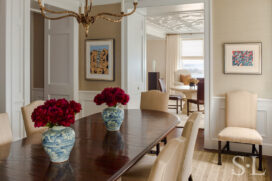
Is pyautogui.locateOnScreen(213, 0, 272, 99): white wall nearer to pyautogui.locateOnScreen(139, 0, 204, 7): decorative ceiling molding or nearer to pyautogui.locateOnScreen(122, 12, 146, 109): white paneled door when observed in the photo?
pyautogui.locateOnScreen(139, 0, 204, 7): decorative ceiling molding

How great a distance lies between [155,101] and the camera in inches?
152

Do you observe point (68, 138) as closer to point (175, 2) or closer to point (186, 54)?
point (175, 2)

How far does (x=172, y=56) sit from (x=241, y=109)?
7.05 meters

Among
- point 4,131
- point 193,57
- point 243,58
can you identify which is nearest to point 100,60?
point 243,58

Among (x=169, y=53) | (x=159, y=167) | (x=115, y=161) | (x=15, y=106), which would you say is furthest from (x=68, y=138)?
(x=169, y=53)

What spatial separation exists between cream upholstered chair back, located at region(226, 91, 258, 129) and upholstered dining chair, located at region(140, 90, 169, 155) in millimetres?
1022

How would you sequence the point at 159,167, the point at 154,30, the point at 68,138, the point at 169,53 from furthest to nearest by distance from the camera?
1. the point at 169,53
2. the point at 154,30
3. the point at 68,138
4. the point at 159,167

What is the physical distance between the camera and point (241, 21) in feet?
13.5

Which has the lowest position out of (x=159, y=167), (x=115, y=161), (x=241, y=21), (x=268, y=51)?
(x=115, y=161)

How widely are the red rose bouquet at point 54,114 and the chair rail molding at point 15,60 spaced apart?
2.29 metres

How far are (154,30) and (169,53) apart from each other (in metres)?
1.71

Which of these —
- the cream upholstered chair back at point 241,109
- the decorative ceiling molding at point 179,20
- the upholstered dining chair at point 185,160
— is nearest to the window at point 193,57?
the decorative ceiling molding at point 179,20

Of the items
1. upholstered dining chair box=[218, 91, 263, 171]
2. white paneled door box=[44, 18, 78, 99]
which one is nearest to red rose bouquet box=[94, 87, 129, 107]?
upholstered dining chair box=[218, 91, 263, 171]

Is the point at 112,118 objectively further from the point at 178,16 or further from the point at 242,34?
the point at 178,16
